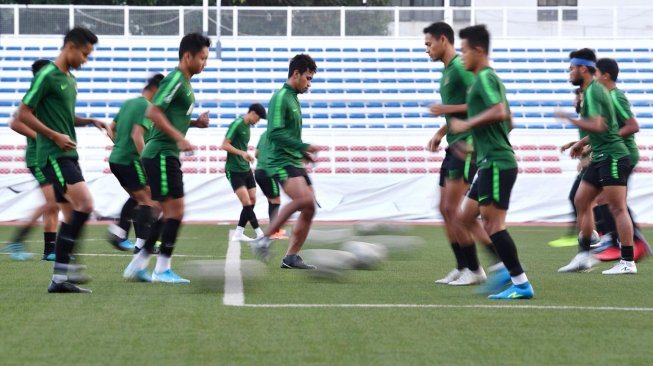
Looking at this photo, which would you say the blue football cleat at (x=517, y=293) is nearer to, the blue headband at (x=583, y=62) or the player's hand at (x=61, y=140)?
the blue headband at (x=583, y=62)

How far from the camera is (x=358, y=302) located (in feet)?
26.2

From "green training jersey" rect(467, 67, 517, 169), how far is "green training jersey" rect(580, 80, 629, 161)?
75.7 inches

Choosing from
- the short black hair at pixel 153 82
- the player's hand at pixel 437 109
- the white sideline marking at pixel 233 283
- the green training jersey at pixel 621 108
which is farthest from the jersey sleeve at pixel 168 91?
the green training jersey at pixel 621 108

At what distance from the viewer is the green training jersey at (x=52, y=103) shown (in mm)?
8422

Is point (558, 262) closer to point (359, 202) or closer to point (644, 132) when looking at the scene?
point (359, 202)

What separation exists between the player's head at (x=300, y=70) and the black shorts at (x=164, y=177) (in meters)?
1.92

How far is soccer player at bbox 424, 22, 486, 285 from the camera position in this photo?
941 cm

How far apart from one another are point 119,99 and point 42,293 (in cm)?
1978

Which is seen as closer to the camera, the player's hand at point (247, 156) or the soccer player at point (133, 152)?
the soccer player at point (133, 152)

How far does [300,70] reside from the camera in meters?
10.9

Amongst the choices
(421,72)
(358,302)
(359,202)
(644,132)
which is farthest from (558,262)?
(421,72)

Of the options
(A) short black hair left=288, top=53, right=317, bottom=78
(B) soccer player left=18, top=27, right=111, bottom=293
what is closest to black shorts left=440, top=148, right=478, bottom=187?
(A) short black hair left=288, top=53, right=317, bottom=78

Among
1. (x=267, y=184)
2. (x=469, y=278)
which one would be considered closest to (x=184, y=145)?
(x=469, y=278)

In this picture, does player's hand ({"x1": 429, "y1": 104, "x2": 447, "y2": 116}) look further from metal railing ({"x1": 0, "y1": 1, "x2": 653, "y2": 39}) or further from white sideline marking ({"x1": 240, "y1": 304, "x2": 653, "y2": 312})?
metal railing ({"x1": 0, "y1": 1, "x2": 653, "y2": 39})
